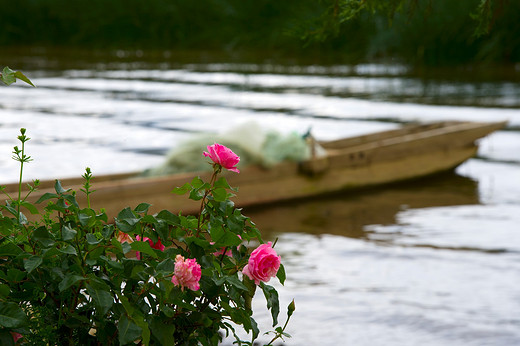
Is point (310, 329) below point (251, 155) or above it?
below

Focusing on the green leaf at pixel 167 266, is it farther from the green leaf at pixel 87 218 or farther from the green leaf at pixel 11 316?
the green leaf at pixel 11 316

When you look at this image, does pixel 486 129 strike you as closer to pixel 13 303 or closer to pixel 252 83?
pixel 13 303

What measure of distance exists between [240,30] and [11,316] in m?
20.4

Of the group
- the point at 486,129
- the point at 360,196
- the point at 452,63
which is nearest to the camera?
the point at 360,196

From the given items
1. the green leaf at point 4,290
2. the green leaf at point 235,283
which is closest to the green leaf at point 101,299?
the green leaf at point 4,290

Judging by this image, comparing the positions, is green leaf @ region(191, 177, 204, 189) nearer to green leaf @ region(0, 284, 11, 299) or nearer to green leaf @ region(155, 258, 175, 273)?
green leaf @ region(155, 258, 175, 273)

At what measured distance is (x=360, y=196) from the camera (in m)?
7.31

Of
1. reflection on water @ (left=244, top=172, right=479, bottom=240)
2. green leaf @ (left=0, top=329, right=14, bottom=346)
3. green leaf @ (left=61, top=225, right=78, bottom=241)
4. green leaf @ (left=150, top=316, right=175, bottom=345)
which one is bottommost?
reflection on water @ (left=244, top=172, right=479, bottom=240)

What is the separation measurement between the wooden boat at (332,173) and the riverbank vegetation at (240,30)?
7638 mm

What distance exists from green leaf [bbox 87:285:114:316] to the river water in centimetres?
163

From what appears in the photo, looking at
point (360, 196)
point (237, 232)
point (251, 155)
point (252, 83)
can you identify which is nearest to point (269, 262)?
point (237, 232)

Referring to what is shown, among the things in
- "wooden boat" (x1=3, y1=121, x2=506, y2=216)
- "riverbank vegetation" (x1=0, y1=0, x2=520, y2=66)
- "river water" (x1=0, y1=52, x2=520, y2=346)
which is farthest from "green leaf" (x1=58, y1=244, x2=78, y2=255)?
"riverbank vegetation" (x1=0, y1=0, x2=520, y2=66)

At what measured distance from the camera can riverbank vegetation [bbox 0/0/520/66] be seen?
661 inches

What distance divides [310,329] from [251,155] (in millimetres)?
2726
